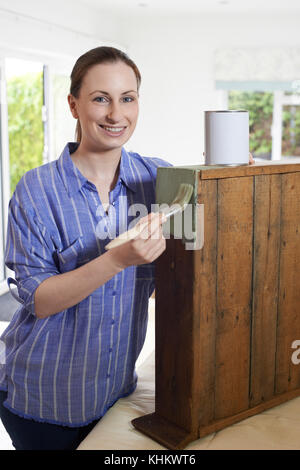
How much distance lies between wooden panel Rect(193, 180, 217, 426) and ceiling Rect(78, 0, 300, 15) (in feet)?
18.4

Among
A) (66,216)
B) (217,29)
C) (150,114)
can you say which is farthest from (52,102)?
(66,216)

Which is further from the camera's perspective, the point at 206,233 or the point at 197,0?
the point at 197,0

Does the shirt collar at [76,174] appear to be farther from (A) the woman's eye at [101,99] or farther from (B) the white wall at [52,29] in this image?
(B) the white wall at [52,29]

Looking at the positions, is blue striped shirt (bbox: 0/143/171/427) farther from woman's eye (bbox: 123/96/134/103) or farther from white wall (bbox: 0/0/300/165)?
white wall (bbox: 0/0/300/165)

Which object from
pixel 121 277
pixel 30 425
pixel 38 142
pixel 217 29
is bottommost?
pixel 30 425

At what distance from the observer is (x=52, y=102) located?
19.7 feet

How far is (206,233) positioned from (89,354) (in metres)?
0.37

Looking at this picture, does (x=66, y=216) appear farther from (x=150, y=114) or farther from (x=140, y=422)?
(x=150, y=114)

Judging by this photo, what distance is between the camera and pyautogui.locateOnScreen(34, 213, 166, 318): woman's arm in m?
0.93

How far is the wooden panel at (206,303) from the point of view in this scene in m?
1.03

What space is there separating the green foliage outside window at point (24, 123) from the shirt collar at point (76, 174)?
4285 mm

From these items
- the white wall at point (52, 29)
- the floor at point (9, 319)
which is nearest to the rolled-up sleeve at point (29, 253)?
the floor at point (9, 319)

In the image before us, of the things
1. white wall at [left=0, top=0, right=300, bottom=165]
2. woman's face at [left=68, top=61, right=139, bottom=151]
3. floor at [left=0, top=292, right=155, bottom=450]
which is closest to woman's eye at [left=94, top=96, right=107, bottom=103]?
woman's face at [left=68, top=61, right=139, bottom=151]

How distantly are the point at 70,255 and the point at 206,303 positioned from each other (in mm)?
298
